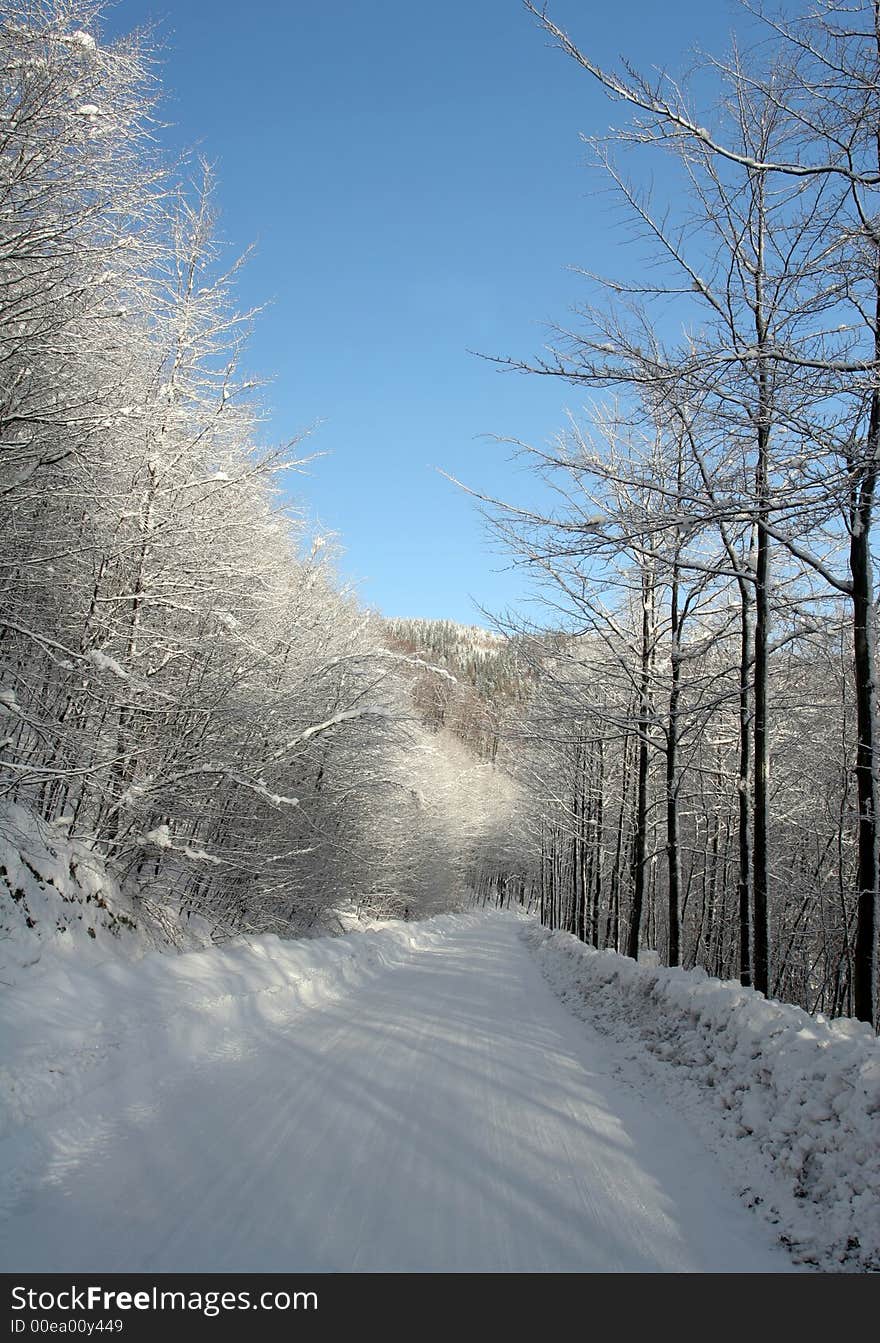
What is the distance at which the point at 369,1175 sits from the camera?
3834 mm

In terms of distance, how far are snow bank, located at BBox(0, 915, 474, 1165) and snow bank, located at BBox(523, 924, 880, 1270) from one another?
396 cm

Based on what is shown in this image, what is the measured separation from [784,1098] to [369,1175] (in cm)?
269

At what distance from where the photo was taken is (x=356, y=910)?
2477cm

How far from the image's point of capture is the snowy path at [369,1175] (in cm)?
310

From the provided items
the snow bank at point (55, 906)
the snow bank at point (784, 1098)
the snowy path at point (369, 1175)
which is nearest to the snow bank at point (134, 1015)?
the snowy path at point (369, 1175)

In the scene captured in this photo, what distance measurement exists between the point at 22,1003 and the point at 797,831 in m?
22.2

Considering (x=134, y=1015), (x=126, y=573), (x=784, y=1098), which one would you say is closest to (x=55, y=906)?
(x=134, y=1015)

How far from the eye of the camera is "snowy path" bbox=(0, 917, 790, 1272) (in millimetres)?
3104

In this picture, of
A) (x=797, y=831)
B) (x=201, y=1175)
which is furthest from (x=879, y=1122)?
(x=797, y=831)

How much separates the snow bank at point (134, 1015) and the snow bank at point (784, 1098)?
396cm

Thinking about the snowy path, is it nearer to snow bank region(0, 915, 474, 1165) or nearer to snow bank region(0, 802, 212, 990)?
snow bank region(0, 915, 474, 1165)

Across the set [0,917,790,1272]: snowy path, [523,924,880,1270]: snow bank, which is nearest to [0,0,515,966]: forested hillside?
[0,917,790,1272]: snowy path

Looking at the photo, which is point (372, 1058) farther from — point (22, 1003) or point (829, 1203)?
point (829, 1203)

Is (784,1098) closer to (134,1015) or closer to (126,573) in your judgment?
(134,1015)
